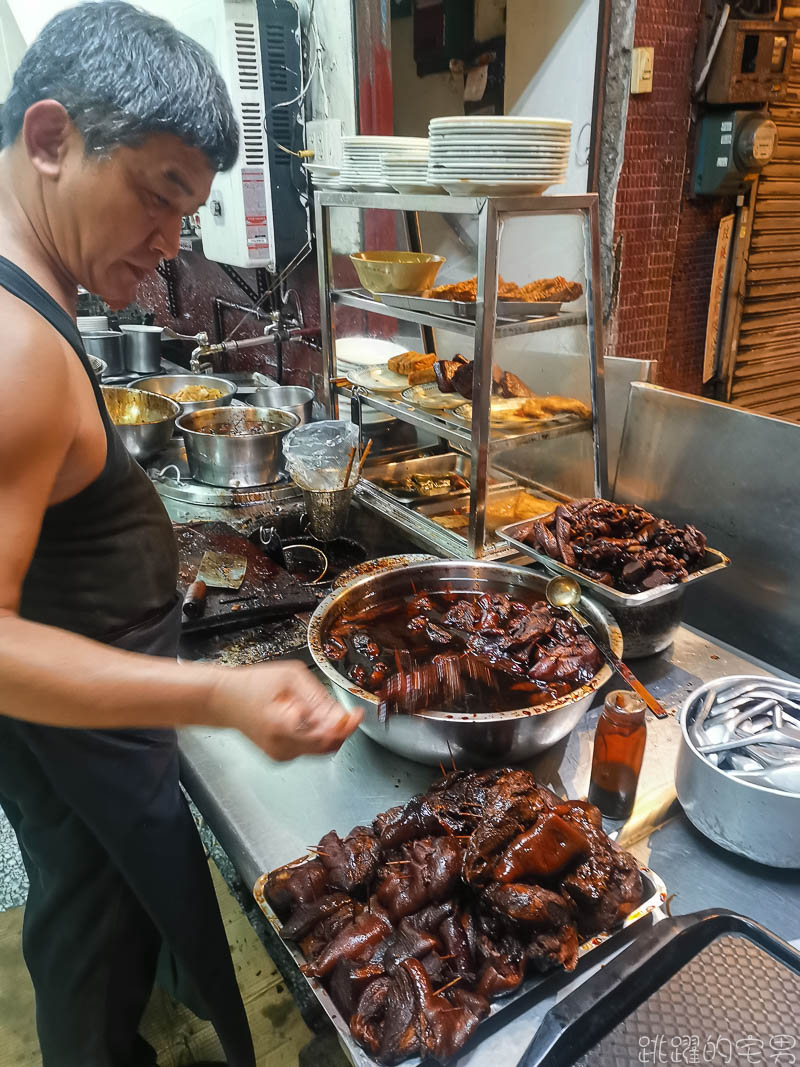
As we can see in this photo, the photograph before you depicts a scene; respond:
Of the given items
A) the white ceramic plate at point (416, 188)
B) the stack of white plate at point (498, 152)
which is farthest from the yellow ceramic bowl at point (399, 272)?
the stack of white plate at point (498, 152)

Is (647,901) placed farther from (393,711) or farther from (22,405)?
(22,405)

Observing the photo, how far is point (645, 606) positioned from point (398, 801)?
817mm

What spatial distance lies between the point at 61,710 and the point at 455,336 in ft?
8.50

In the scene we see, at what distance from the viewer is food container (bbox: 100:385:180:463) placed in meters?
3.29

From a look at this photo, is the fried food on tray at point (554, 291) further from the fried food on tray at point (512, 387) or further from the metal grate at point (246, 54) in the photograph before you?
the metal grate at point (246, 54)

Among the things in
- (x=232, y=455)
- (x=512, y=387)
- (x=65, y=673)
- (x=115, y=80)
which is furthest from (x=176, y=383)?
(x=65, y=673)

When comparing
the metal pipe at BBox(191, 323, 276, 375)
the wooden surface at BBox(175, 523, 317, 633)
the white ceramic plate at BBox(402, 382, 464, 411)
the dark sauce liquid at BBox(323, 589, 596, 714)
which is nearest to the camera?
the dark sauce liquid at BBox(323, 589, 596, 714)

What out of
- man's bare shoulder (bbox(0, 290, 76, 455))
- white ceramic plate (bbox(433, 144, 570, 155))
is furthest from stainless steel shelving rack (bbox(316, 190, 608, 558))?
man's bare shoulder (bbox(0, 290, 76, 455))

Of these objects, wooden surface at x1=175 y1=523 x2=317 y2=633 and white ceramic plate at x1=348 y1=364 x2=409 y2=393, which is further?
white ceramic plate at x1=348 y1=364 x2=409 y2=393

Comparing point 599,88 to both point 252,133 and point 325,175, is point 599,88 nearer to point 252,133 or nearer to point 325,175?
point 325,175

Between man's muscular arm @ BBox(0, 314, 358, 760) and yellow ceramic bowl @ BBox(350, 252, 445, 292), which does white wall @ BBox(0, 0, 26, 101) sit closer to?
yellow ceramic bowl @ BBox(350, 252, 445, 292)

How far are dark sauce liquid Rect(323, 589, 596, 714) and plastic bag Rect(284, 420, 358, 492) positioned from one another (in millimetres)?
960

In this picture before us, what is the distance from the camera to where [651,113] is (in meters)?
3.45

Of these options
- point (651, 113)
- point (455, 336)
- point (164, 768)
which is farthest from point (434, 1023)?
point (651, 113)
